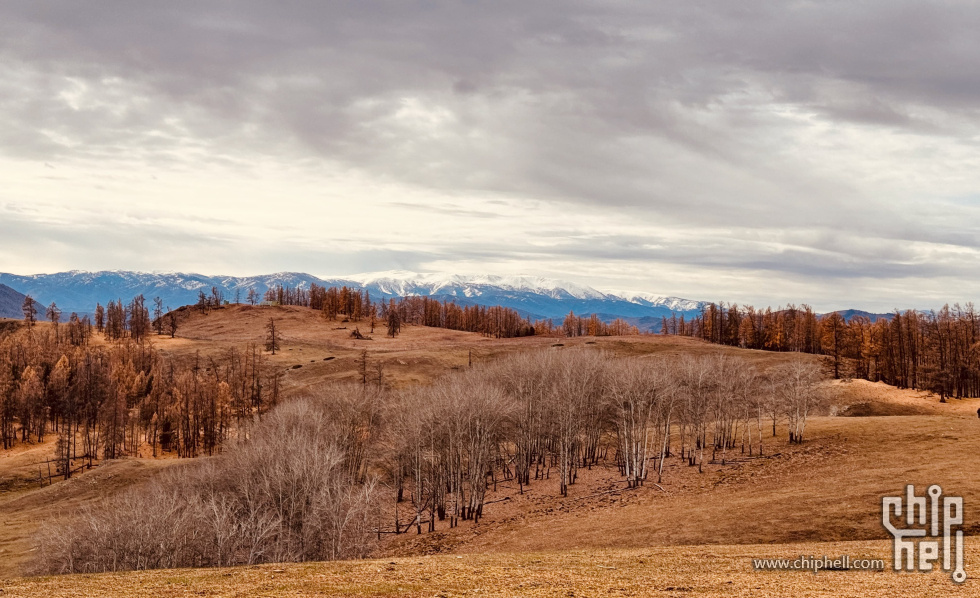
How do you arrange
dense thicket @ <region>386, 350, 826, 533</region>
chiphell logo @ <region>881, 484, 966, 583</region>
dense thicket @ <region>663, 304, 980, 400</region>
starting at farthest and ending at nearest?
dense thicket @ <region>663, 304, 980, 400</region> < dense thicket @ <region>386, 350, 826, 533</region> < chiphell logo @ <region>881, 484, 966, 583</region>

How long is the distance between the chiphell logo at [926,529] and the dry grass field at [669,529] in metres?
0.73

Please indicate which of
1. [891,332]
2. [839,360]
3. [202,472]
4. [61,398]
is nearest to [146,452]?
[61,398]

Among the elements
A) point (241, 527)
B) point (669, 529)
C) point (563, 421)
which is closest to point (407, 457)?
point (563, 421)

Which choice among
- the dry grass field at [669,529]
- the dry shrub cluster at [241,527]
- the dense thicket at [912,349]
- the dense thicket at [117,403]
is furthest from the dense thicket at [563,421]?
the dense thicket at [117,403]

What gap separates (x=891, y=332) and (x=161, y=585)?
170265mm

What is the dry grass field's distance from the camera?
25078 mm

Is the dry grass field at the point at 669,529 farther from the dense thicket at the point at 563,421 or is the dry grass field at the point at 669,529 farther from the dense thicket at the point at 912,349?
the dense thicket at the point at 912,349

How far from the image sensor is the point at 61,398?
147m

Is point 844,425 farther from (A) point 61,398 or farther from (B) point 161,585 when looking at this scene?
(A) point 61,398

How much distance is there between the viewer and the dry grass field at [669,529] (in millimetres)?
25078

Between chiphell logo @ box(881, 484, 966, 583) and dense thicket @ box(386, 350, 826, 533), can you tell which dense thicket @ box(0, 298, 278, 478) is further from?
chiphell logo @ box(881, 484, 966, 583)

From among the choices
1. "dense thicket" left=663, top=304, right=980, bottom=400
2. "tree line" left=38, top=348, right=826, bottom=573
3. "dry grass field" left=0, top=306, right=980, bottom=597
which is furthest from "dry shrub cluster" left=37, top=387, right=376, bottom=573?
"dense thicket" left=663, top=304, right=980, bottom=400

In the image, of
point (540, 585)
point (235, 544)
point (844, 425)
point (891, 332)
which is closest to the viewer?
point (540, 585)

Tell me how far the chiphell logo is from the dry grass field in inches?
28.7
